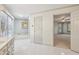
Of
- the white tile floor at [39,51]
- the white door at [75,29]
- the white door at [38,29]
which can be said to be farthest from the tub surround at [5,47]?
the white door at [38,29]

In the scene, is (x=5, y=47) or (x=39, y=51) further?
(x=39, y=51)

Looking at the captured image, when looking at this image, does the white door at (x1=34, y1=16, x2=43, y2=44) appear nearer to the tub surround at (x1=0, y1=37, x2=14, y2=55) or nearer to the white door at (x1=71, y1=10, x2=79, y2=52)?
the white door at (x1=71, y1=10, x2=79, y2=52)

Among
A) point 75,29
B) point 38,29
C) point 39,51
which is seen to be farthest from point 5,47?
point 38,29

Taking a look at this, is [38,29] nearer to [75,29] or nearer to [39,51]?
[39,51]

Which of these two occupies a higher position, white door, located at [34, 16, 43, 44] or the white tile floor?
white door, located at [34, 16, 43, 44]

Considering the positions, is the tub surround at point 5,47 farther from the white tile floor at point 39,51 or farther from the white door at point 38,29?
the white door at point 38,29

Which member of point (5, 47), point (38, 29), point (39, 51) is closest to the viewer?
point (5, 47)

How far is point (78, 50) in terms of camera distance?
3.21m

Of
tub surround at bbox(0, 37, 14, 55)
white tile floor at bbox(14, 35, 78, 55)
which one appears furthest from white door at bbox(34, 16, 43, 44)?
tub surround at bbox(0, 37, 14, 55)

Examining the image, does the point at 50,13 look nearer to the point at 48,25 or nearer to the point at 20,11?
the point at 48,25

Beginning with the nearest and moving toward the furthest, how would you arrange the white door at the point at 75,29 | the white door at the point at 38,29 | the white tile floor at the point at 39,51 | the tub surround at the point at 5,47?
the tub surround at the point at 5,47 → the white tile floor at the point at 39,51 → the white door at the point at 75,29 → the white door at the point at 38,29
